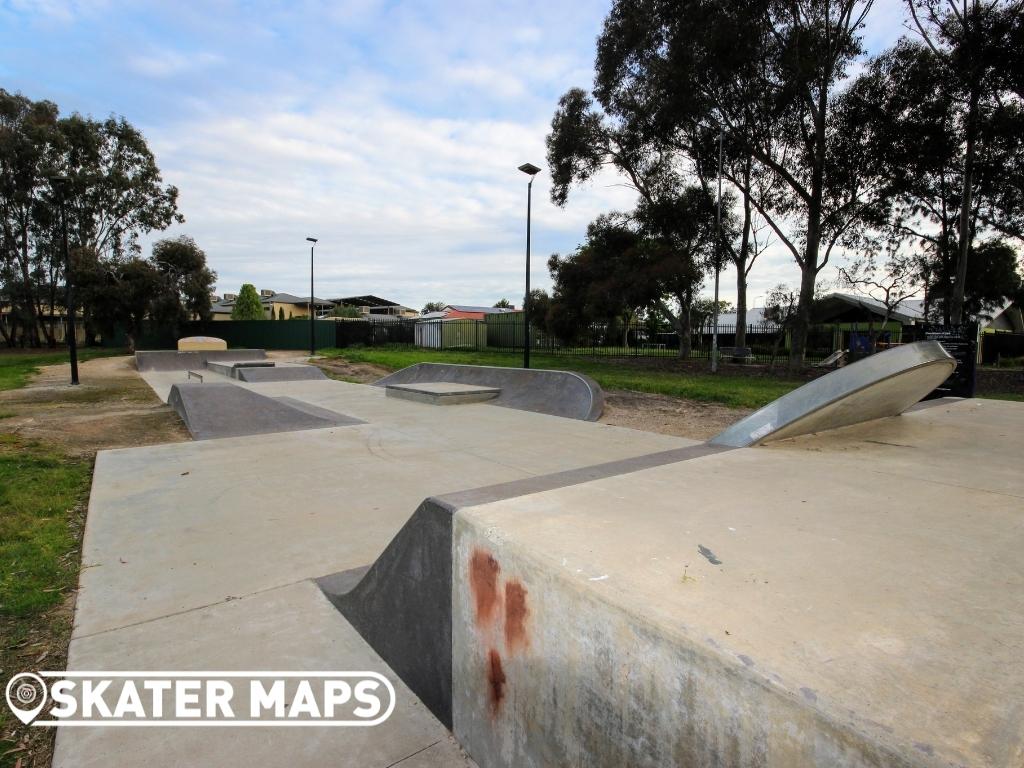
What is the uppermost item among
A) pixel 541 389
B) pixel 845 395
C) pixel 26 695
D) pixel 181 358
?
pixel 845 395

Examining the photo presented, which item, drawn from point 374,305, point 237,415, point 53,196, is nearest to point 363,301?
point 374,305

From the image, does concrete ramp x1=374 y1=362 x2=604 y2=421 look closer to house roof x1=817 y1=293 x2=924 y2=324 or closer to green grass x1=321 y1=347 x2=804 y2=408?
green grass x1=321 y1=347 x2=804 y2=408

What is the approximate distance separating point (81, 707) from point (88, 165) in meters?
45.8

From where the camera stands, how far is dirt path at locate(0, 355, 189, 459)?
26.2 ft

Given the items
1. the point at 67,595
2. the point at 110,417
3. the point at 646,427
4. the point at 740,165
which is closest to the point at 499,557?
the point at 67,595

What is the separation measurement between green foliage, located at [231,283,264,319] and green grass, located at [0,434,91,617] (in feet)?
175

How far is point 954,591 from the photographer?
5.88ft

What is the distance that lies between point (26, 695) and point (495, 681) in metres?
2.13

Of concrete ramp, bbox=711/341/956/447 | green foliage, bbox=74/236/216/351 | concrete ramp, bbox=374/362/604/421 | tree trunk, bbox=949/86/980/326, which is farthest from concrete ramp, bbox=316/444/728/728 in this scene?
green foliage, bbox=74/236/216/351

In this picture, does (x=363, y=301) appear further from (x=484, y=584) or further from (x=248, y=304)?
(x=484, y=584)

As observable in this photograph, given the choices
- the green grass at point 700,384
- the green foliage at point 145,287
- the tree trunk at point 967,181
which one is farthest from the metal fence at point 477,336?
the tree trunk at point 967,181

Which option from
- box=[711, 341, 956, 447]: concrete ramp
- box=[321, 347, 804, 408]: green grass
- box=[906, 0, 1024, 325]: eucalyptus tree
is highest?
box=[906, 0, 1024, 325]: eucalyptus tree

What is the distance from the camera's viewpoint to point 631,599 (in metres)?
1.62

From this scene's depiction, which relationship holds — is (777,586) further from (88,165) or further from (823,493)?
(88,165)
